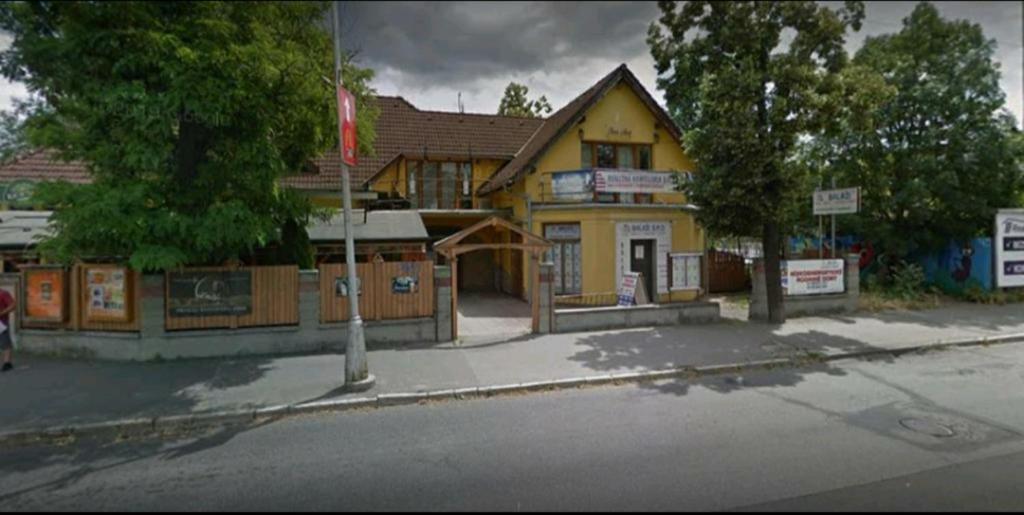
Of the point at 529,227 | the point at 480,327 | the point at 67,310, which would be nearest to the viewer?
the point at 67,310

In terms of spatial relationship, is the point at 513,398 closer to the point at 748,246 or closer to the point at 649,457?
the point at 649,457

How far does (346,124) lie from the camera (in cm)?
691

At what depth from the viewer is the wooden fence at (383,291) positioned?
31.4 ft

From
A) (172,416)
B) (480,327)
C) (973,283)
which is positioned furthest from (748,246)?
(172,416)

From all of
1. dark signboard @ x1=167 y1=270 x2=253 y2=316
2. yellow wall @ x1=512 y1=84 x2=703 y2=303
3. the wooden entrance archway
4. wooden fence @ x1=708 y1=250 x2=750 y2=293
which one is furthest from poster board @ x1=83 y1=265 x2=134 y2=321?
wooden fence @ x1=708 y1=250 x2=750 y2=293

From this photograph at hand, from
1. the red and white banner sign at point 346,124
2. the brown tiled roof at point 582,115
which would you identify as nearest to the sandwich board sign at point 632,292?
the brown tiled roof at point 582,115

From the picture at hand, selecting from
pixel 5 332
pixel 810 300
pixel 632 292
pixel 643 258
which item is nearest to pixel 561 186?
pixel 643 258

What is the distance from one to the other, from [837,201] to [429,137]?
48.2 ft

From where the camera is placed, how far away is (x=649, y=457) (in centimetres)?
465

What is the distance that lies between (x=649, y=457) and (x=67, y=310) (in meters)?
10.6

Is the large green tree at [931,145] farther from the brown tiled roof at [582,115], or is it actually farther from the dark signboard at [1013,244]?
the brown tiled roof at [582,115]

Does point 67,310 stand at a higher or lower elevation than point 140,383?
higher

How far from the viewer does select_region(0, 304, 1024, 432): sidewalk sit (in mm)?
6484

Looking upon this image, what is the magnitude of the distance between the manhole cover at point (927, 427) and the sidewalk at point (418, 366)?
9.91ft
